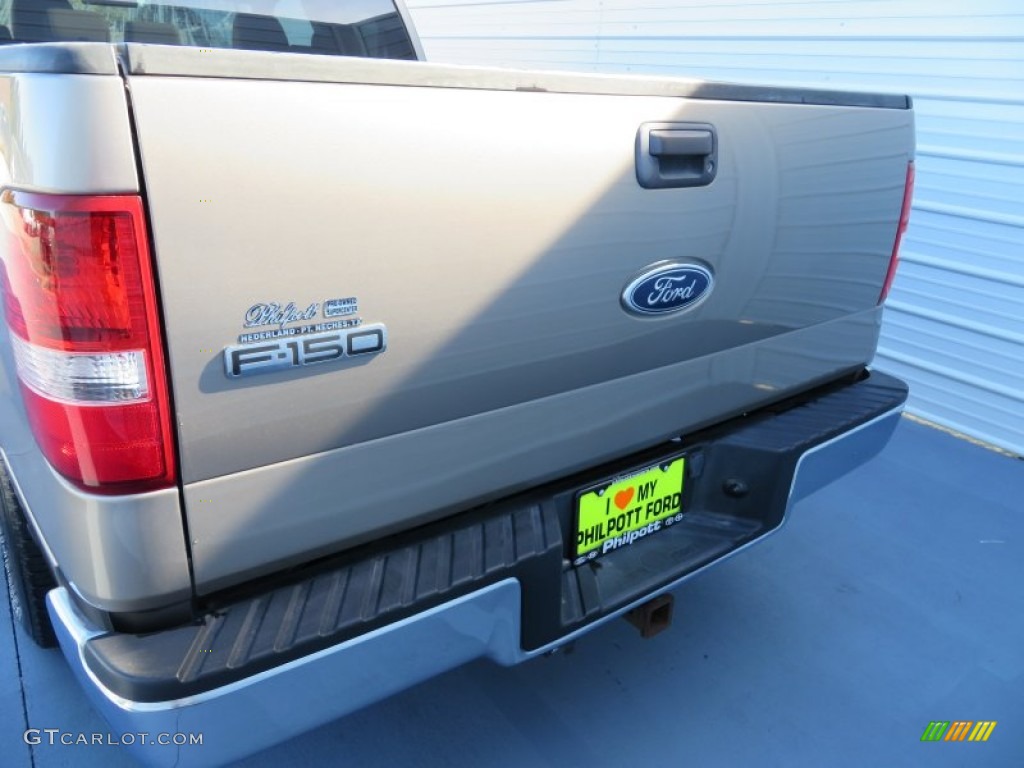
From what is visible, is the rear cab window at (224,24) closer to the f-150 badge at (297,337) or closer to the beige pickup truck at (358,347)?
the beige pickup truck at (358,347)

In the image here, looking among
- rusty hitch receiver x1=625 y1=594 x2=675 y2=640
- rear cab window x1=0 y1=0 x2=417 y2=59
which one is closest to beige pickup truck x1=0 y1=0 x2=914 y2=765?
rusty hitch receiver x1=625 y1=594 x2=675 y2=640

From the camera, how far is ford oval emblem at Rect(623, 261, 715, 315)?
1657 millimetres

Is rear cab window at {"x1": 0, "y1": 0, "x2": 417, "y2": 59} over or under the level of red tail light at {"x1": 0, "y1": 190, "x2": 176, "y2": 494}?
over

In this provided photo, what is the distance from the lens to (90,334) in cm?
113

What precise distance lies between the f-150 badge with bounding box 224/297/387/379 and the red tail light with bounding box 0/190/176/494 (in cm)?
13

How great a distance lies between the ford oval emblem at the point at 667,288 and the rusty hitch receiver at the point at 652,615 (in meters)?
0.78

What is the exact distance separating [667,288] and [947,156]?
321 cm

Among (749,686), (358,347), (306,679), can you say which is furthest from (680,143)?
(749,686)

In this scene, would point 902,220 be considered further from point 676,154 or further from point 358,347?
point 358,347

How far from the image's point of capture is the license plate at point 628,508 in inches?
70.2

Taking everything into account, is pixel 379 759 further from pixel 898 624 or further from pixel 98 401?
pixel 898 624

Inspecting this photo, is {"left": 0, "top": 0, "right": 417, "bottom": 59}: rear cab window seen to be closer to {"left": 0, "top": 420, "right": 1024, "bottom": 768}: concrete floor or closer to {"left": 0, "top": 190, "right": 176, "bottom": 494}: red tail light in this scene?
{"left": 0, "top": 190, "right": 176, "bottom": 494}: red tail light

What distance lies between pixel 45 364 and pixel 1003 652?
9.30 feet

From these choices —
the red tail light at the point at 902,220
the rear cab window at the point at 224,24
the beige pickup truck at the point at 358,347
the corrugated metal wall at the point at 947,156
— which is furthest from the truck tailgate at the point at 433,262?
the corrugated metal wall at the point at 947,156
